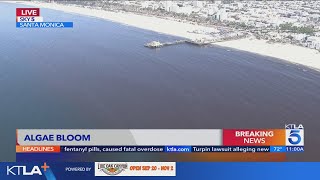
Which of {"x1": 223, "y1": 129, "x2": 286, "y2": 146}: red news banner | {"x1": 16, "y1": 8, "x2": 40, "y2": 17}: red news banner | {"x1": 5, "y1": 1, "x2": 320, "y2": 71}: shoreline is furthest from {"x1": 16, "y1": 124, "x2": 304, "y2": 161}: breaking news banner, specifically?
{"x1": 5, "y1": 1, "x2": 320, "y2": 71}: shoreline

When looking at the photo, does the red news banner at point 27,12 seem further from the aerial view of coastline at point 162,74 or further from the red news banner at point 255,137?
the red news banner at point 255,137

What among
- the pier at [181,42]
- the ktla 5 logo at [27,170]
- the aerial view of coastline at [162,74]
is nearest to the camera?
the ktla 5 logo at [27,170]

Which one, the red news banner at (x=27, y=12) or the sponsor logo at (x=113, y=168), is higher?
the red news banner at (x=27, y=12)

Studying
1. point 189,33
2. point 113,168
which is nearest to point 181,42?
point 189,33

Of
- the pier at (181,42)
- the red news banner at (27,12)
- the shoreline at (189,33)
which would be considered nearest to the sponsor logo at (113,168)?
the red news banner at (27,12)

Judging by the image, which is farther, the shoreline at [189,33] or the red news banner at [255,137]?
the shoreline at [189,33]

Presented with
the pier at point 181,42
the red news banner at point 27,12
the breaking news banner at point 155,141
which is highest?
the red news banner at point 27,12

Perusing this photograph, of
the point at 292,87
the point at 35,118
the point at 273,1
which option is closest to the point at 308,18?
the point at 273,1
